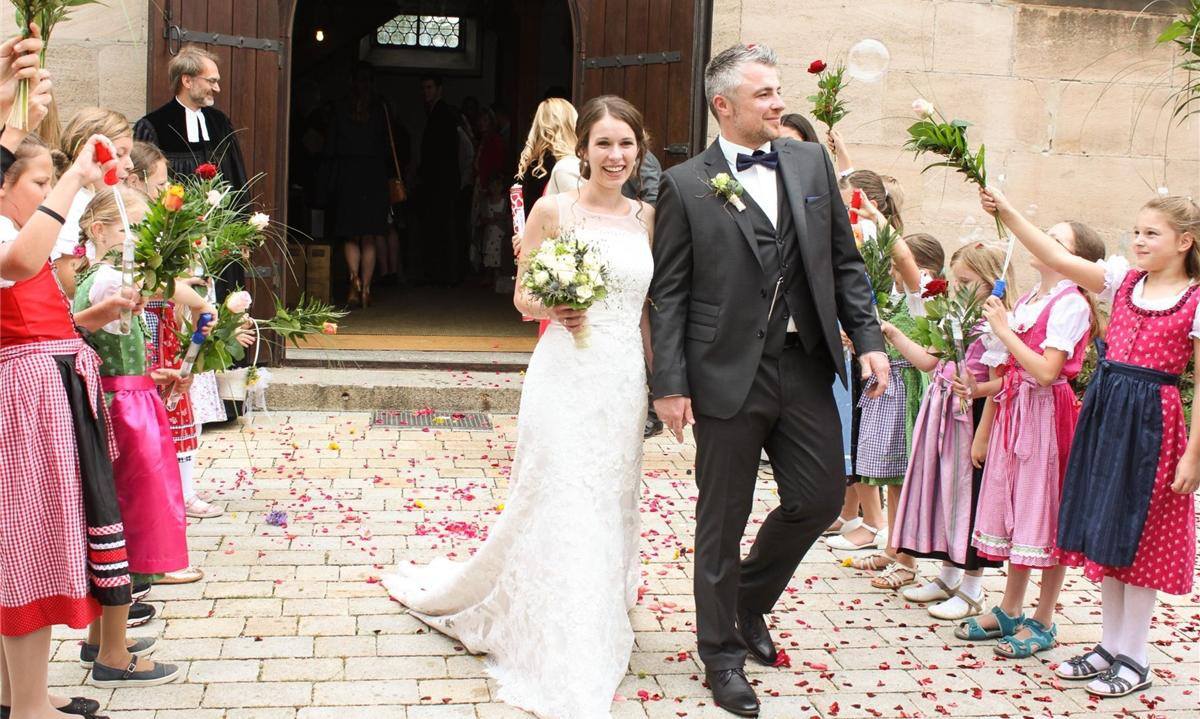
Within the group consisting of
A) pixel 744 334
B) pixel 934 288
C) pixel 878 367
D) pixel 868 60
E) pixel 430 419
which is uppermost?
pixel 868 60

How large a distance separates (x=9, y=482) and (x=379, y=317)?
27.5ft

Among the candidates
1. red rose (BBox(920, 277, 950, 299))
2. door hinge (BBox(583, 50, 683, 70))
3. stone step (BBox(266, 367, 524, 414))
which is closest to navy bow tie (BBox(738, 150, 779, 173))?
red rose (BBox(920, 277, 950, 299))

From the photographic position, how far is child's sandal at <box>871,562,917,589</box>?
632cm

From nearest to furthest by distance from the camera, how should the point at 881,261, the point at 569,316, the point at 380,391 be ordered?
1. the point at 569,316
2. the point at 881,261
3. the point at 380,391

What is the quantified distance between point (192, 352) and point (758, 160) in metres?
2.64

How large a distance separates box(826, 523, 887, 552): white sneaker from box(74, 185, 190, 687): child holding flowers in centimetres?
342

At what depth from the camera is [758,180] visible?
5.05m

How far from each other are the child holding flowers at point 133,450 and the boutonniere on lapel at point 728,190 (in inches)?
87.1

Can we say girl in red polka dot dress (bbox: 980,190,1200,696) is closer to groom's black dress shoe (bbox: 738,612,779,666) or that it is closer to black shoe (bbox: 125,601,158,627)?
groom's black dress shoe (bbox: 738,612,779,666)

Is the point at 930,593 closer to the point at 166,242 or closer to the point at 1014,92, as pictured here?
the point at 166,242

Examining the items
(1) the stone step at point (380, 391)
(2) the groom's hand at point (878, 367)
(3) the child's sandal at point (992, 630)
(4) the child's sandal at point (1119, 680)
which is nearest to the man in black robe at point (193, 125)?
(1) the stone step at point (380, 391)

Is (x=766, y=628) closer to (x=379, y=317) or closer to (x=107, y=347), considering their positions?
(x=107, y=347)

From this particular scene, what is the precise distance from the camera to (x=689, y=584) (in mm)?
6250

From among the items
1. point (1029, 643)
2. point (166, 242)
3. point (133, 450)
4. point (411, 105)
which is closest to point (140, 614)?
point (133, 450)
